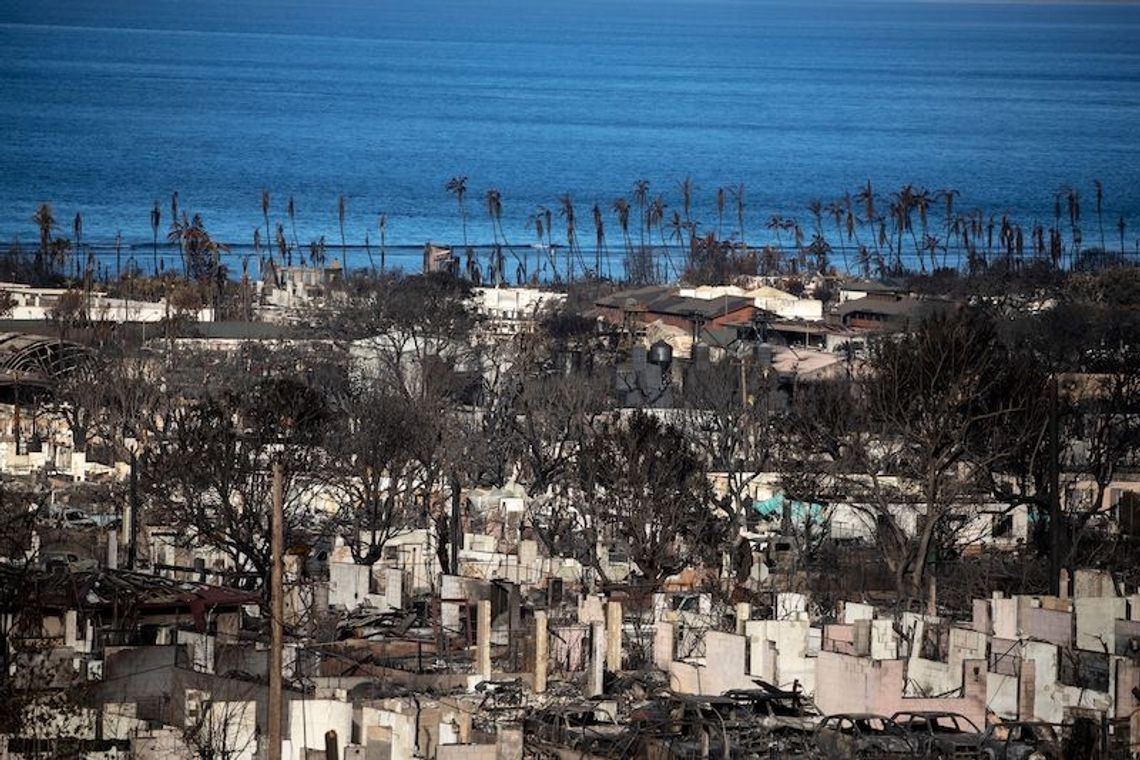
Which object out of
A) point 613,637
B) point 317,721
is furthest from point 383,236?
point 317,721

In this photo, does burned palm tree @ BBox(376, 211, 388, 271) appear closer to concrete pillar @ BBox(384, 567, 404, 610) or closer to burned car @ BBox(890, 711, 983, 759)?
concrete pillar @ BBox(384, 567, 404, 610)

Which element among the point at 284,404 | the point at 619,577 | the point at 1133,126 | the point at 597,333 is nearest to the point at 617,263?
the point at 597,333

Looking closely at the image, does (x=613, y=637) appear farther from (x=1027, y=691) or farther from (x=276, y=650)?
(x=276, y=650)

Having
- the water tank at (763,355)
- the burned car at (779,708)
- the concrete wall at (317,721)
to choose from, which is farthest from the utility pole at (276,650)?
the water tank at (763,355)

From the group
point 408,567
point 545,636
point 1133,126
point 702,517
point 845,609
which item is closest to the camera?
point 545,636

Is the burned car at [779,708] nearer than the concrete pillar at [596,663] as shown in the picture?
Yes

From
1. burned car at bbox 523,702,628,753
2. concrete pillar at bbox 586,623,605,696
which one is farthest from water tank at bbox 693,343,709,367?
burned car at bbox 523,702,628,753

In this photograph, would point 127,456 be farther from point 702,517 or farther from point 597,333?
point 597,333

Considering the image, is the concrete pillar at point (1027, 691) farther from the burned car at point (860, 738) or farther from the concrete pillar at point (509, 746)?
the concrete pillar at point (509, 746)
